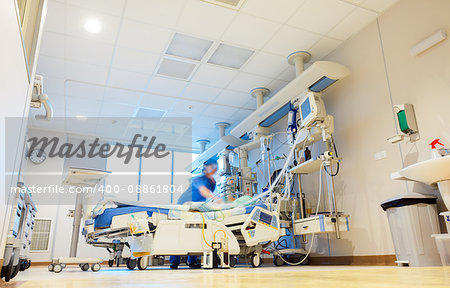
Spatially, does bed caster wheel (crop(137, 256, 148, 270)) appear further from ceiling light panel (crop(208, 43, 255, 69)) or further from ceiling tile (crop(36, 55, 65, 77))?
ceiling tile (crop(36, 55, 65, 77))

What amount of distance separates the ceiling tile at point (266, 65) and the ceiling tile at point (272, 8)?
0.76m

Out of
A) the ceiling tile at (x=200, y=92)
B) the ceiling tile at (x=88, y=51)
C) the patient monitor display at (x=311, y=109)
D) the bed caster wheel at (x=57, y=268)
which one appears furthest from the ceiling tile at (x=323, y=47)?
the bed caster wheel at (x=57, y=268)

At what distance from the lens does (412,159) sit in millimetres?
3418

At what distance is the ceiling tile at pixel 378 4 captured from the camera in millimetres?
3869

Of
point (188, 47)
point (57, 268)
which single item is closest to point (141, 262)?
point (57, 268)

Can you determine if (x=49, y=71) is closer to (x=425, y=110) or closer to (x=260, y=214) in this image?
(x=260, y=214)

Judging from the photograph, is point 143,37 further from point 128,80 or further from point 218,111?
point 218,111

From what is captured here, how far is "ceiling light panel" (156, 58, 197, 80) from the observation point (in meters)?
5.01

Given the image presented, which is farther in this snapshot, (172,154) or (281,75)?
(172,154)

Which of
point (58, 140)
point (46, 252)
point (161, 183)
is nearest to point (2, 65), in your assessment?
point (46, 252)

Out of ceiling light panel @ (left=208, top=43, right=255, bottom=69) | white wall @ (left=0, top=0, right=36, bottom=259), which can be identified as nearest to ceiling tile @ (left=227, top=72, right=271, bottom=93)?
ceiling light panel @ (left=208, top=43, right=255, bottom=69)

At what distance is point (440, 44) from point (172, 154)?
6672 mm

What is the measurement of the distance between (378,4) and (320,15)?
2.12ft

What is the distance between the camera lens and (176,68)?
17.0 feet
